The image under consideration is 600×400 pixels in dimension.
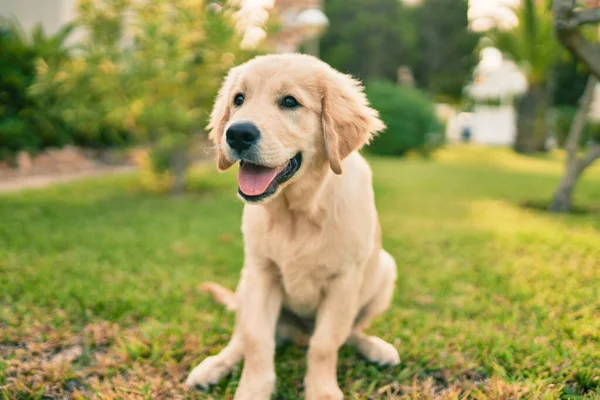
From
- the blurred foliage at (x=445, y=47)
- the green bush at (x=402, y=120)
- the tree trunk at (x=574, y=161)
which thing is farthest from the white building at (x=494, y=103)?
the tree trunk at (x=574, y=161)

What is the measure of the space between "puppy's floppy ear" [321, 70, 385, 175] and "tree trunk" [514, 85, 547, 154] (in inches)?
749

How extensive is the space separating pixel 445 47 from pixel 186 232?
102 ft

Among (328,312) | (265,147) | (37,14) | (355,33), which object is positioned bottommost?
(328,312)

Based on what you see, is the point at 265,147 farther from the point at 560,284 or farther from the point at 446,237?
the point at 446,237

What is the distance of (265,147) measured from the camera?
2.03m

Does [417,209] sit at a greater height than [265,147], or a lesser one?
lesser

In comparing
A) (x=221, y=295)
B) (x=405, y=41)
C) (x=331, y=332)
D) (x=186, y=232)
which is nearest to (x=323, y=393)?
(x=331, y=332)

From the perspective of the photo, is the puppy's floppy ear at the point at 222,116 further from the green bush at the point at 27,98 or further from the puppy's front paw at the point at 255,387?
the green bush at the point at 27,98

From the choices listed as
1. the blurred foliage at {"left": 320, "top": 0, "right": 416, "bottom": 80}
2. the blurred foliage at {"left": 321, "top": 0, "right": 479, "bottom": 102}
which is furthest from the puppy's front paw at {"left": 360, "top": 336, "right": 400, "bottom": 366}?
the blurred foliage at {"left": 320, "top": 0, "right": 416, "bottom": 80}

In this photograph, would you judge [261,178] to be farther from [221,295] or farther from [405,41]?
[405,41]

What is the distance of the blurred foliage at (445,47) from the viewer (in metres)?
31.6

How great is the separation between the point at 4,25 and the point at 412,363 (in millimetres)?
9103

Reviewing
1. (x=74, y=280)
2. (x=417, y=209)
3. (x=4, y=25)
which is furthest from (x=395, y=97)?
(x=74, y=280)

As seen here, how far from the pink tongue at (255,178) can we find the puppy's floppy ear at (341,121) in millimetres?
257
